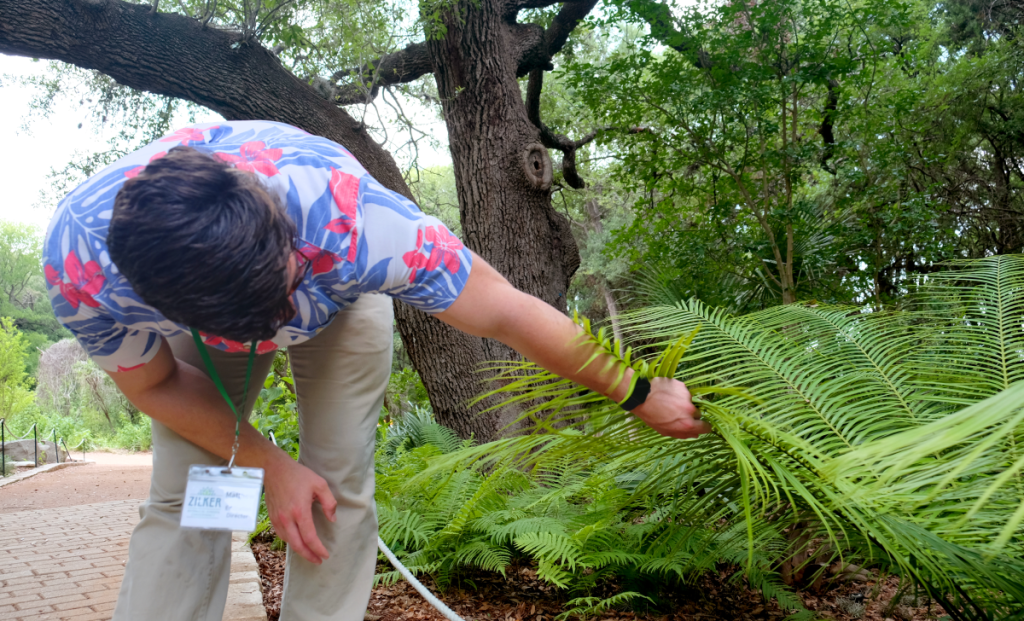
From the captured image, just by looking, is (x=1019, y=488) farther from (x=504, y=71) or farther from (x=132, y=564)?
(x=504, y=71)

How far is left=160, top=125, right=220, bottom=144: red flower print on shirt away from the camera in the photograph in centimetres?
113

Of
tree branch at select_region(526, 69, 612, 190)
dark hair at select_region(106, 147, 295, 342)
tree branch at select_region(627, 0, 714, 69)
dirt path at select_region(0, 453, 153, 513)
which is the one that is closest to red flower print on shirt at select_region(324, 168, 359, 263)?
dark hair at select_region(106, 147, 295, 342)

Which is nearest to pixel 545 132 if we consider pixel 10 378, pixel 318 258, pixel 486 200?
pixel 486 200

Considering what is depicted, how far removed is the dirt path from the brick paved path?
110cm

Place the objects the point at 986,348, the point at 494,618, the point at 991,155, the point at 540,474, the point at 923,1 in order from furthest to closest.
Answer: the point at 923,1, the point at 991,155, the point at 540,474, the point at 494,618, the point at 986,348

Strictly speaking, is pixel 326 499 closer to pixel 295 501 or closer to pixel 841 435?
pixel 295 501

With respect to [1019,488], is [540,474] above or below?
below

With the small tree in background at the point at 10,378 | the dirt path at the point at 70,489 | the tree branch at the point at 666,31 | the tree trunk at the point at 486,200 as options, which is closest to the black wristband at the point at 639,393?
the tree trunk at the point at 486,200

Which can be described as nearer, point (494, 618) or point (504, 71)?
point (494, 618)

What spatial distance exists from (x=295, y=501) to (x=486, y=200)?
2851 mm

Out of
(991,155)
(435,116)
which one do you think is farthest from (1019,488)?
(435,116)

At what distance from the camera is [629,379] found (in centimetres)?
113

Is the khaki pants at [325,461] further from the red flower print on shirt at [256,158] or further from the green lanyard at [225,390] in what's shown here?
the red flower print on shirt at [256,158]

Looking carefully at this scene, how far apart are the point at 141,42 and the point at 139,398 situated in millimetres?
3724
